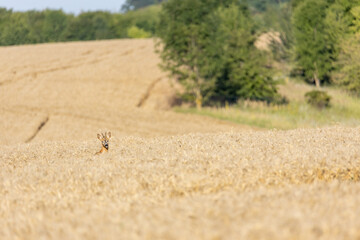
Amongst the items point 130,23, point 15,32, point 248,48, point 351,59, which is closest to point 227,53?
point 248,48

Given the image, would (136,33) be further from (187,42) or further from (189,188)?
(189,188)

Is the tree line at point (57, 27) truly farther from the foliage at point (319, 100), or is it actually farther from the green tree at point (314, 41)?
the foliage at point (319, 100)

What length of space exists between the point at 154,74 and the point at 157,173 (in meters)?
38.4

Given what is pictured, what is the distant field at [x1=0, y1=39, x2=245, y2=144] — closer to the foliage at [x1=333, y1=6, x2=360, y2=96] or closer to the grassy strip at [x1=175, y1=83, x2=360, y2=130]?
the grassy strip at [x1=175, y1=83, x2=360, y2=130]

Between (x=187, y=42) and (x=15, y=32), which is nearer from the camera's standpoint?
(x=187, y=42)

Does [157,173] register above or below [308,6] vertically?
below

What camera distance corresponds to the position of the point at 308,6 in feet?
154

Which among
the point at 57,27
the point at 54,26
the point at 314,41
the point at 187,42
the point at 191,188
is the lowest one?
the point at 191,188

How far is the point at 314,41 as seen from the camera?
45.4 m

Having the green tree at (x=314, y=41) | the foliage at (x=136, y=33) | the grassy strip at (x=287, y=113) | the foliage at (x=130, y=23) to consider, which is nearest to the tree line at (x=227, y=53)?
the green tree at (x=314, y=41)

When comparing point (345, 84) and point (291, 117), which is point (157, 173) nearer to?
point (291, 117)

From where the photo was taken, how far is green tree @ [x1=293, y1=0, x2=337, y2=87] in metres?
44.8

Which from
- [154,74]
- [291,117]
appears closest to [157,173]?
[291,117]

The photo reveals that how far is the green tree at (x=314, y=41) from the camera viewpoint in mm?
44812
